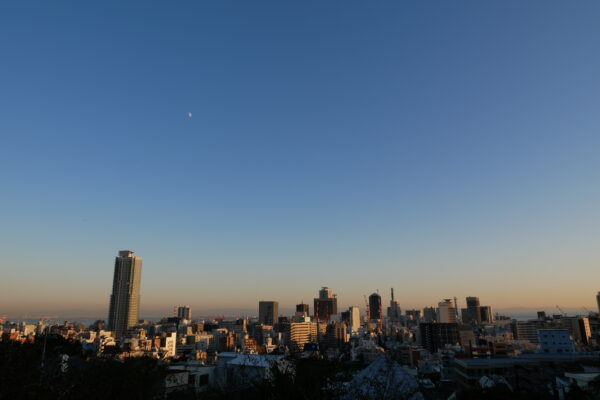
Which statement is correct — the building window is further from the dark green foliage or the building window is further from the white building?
the white building

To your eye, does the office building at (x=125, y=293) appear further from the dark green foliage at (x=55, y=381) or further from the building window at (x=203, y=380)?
the dark green foliage at (x=55, y=381)

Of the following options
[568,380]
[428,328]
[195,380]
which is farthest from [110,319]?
[568,380]

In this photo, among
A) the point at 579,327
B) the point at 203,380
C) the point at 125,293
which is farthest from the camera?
→ the point at 125,293

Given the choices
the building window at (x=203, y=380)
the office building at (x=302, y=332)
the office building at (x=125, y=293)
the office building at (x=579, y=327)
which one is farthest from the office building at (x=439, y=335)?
the office building at (x=125, y=293)

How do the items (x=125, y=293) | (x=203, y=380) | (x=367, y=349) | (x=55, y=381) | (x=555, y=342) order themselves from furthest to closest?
(x=125, y=293), (x=367, y=349), (x=555, y=342), (x=203, y=380), (x=55, y=381)

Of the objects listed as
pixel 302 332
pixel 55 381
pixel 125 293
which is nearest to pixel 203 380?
pixel 55 381

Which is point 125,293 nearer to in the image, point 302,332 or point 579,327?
point 302,332

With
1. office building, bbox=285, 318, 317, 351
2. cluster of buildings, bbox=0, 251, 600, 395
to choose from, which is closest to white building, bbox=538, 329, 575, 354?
cluster of buildings, bbox=0, 251, 600, 395

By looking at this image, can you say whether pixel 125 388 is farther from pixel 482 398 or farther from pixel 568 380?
pixel 568 380

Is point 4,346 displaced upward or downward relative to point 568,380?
upward
